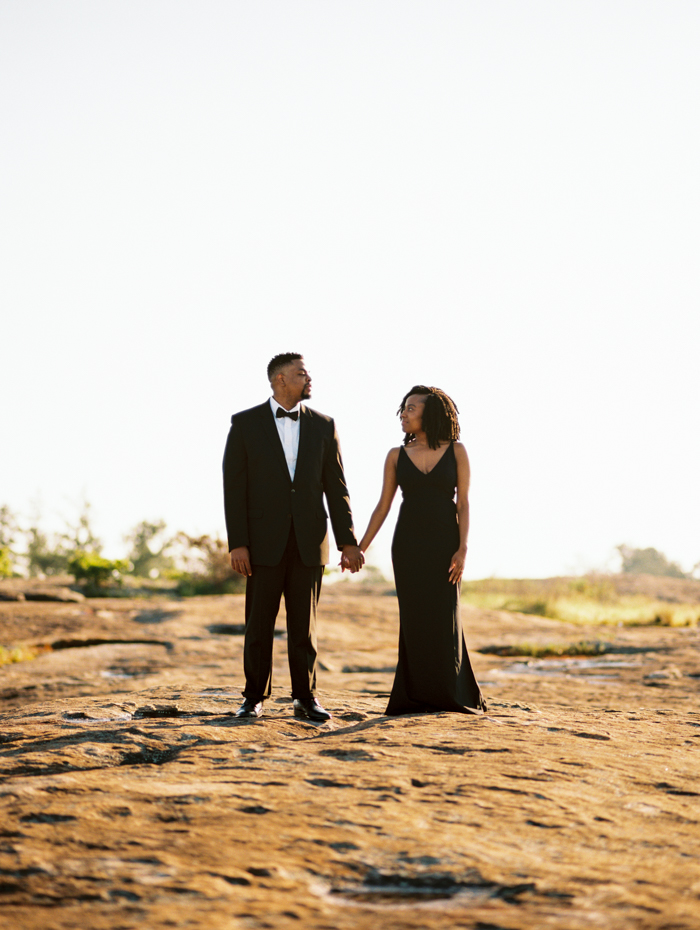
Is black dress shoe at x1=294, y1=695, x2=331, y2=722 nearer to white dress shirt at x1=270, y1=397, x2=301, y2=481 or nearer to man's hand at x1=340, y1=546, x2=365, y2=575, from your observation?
man's hand at x1=340, y1=546, x2=365, y2=575

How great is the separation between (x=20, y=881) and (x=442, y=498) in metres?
3.55

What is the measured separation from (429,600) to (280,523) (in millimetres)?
1092

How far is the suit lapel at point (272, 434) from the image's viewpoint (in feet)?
16.7

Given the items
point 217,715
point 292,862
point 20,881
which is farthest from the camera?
point 217,715

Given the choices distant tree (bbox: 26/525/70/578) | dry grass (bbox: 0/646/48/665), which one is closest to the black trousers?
dry grass (bbox: 0/646/48/665)

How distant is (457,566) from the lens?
518 cm

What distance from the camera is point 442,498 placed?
5305 millimetres

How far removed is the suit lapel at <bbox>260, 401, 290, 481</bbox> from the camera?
509 cm

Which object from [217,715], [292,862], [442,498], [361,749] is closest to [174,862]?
[292,862]

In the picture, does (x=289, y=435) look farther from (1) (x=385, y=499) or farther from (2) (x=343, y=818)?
(2) (x=343, y=818)

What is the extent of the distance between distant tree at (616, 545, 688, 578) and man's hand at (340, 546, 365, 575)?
148ft

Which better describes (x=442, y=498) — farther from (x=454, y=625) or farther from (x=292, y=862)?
(x=292, y=862)

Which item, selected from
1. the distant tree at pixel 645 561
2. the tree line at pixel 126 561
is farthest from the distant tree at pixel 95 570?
the distant tree at pixel 645 561

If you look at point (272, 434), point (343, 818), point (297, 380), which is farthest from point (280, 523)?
point (343, 818)
